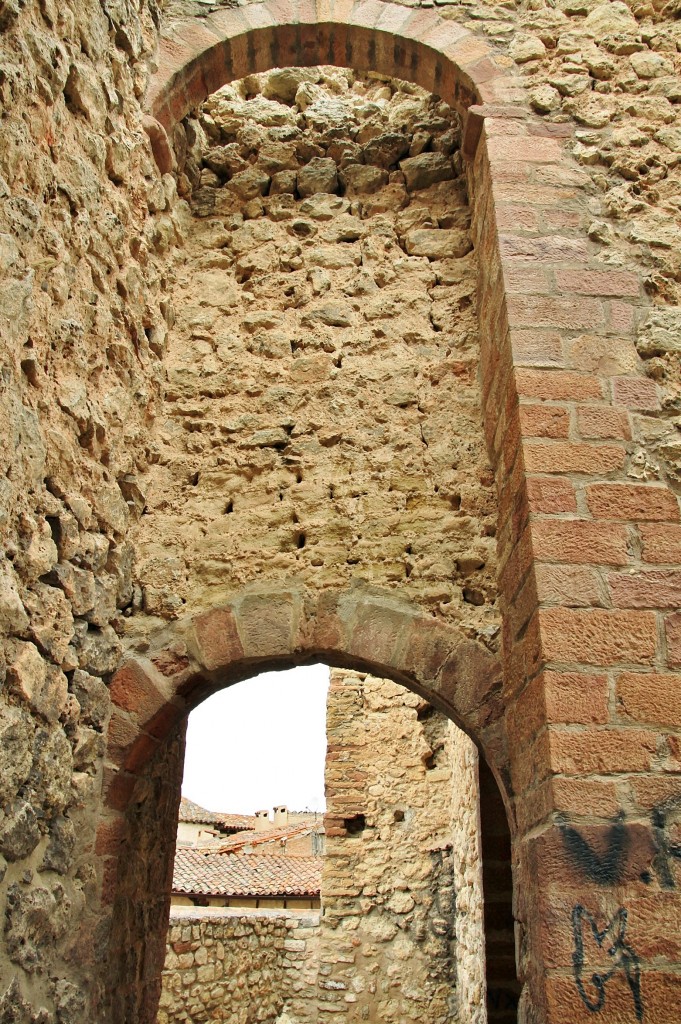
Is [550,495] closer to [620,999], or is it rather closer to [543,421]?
[543,421]

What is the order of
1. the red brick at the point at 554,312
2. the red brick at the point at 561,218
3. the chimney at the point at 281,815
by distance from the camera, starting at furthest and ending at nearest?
1. the chimney at the point at 281,815
2. the red brick at the point at 561,218
3. the red brick at the point at 554,312

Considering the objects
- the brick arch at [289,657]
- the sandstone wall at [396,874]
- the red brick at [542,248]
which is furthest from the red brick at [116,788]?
the sandstone wall at [396,874]

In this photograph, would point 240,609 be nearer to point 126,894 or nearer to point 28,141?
point 126,894

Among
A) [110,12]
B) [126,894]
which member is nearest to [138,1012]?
[126,894]

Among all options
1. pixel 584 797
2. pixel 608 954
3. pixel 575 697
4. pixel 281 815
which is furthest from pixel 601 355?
pixel 281 815

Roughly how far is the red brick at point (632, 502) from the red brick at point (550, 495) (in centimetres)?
7

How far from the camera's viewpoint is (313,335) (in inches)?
142

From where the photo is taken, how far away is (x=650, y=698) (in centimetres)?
218

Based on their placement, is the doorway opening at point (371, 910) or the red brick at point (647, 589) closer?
the red brick at point (647, 589)

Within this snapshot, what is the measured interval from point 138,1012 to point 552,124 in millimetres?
4115

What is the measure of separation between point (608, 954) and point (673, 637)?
2.83 ft

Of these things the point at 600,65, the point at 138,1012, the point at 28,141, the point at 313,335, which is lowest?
the point at 138,1012

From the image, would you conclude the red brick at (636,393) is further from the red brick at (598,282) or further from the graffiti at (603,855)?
the graffiti at (603,855)

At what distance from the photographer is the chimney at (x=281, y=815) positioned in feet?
69.3
